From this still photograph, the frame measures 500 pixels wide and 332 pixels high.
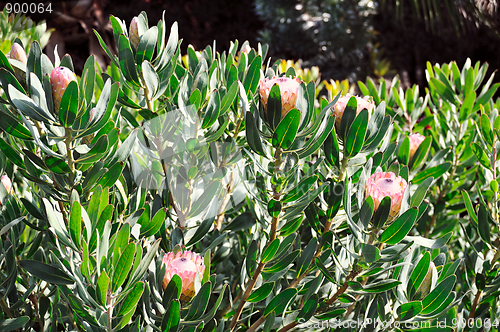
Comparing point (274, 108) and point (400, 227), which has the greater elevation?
point (274, 108)

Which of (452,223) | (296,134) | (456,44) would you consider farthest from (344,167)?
(456,44)

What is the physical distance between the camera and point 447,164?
58 cm

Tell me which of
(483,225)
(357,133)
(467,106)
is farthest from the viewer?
(467,106)

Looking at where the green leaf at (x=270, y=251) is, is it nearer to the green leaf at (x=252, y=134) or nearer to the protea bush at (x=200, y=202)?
the protea bush at (x=200, y=202)

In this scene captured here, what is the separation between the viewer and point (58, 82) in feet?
1.23

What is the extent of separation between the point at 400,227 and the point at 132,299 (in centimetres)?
27

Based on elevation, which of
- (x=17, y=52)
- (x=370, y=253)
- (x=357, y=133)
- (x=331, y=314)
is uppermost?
(x=17, y=52)

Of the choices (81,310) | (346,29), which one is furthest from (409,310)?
(346,29)

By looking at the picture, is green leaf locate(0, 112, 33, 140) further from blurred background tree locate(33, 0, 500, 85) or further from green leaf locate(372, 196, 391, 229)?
blurred background tree locate(33, 0, 500, 85)

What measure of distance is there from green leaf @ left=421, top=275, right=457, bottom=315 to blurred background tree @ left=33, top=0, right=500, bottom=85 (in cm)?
329

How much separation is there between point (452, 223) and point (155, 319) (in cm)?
59

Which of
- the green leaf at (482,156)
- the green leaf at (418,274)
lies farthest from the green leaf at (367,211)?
the green leaf at (482,156)

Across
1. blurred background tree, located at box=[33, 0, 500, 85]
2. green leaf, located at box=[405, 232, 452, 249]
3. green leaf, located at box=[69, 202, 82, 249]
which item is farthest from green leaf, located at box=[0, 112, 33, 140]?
blurred background tree, located at box=[33, 0, 500, 85]

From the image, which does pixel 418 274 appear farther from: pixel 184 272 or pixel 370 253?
pixel 184 272
